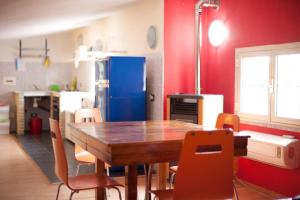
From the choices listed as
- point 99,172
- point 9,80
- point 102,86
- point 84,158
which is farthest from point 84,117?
point 9,80

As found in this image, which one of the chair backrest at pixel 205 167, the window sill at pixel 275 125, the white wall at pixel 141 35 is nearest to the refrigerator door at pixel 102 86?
the white wall at pixel 141 35

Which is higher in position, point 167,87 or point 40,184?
point 167,87

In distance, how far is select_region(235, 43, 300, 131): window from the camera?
405 centimetres

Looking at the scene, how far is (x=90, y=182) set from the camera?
2982 mm

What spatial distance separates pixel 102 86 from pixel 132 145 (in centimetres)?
310

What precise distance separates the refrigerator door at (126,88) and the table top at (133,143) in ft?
6.83

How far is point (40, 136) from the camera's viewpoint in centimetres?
845

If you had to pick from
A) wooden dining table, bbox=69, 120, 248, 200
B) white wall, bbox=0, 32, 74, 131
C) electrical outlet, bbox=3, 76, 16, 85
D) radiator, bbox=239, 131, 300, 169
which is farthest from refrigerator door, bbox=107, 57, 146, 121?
electrical outlet, bbox=3, 76, 16, 85

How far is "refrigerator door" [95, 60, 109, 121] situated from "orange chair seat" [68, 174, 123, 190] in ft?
7.40

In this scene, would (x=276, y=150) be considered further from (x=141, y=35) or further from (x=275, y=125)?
(x=141, y=35)

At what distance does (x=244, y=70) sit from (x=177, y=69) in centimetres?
90

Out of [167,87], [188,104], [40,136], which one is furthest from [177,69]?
[40,136]

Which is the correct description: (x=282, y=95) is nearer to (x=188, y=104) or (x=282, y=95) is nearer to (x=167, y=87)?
(x=188, y=104)

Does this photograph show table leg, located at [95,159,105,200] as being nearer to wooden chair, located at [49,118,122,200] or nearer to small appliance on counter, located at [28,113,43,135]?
wooden chair, located at [49,118,122,200]
